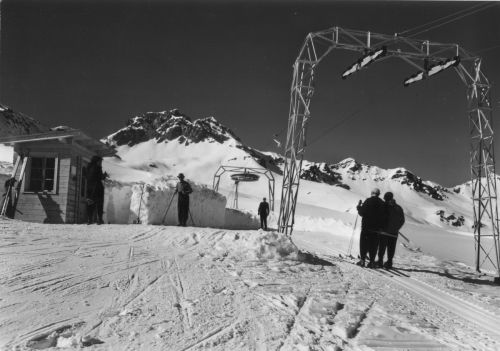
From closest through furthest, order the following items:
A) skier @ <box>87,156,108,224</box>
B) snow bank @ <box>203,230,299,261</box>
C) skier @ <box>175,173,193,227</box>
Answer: snow bank @ <box>203,230,299,261</box>, skier @ <box>87,156,108,224</box>, skier @ <box>175,173,193,227</box>

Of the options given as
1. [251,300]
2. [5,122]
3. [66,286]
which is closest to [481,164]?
[251,300]

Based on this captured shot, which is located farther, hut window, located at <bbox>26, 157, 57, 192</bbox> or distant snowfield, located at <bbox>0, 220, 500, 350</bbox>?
hut window, located at <bbox>26, 157, 57, 192</bbox>

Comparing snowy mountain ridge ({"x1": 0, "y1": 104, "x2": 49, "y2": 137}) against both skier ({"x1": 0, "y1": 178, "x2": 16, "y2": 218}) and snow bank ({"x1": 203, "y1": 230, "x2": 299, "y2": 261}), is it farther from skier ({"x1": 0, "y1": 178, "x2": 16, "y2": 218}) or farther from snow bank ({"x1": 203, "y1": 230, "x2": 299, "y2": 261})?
snow bank ({"x1": 203, "y1": 230, "x2": 299, "y2": 261})

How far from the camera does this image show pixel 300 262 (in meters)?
8.10

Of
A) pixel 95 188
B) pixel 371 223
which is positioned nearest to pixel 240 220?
pixel 95 188

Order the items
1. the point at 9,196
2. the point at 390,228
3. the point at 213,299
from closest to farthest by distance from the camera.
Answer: the point at 213,299
the point at 390,228
the point at 9,196

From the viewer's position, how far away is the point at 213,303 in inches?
179

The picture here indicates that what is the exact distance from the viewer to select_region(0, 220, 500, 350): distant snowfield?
11.6 feet

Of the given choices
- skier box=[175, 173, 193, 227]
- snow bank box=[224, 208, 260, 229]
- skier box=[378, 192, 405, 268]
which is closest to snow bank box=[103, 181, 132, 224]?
skier box=[175, 173, 193, 227]

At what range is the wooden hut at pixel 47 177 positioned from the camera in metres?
13.2

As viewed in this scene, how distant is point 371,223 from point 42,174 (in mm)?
10307

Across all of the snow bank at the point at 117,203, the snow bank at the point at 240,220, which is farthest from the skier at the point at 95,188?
the snow bank at the point at 240,220

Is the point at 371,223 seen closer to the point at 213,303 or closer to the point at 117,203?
the point at 213,303

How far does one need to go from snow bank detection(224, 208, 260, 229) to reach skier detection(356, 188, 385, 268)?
13.1 m
